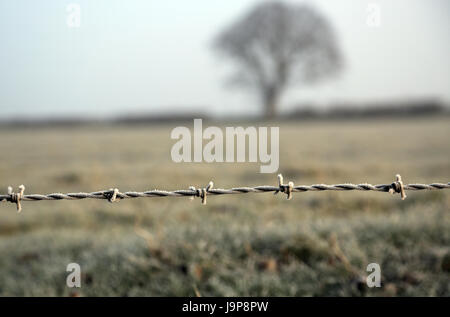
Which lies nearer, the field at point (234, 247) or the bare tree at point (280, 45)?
the field at point (234, 247)

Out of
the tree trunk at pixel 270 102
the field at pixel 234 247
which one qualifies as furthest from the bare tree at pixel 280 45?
the field at pixel 234 247

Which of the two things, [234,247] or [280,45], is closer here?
[234,247]

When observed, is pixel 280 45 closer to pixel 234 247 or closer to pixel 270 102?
pixel 270 102

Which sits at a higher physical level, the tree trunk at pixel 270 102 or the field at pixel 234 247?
the tree trunk at pixel 270 102

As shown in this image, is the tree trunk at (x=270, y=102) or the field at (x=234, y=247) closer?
the field at (x=234, y=247)

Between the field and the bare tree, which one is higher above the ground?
the bare tree

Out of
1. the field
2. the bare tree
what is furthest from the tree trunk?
the field

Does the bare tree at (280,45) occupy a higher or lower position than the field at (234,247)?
higher

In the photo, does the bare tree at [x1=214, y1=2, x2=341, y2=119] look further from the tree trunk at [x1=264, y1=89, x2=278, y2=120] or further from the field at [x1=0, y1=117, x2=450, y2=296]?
the field at [x1=0, y1=117, x2=450, y2=296]

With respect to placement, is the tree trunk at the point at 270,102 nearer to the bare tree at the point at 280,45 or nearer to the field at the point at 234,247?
the bare tree at the point at 280,45

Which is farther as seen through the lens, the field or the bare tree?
the bare tree

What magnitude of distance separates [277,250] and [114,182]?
4949 millimetres

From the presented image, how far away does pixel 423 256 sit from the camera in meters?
2.43

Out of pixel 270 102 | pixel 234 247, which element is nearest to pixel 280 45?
pixel 270 102
